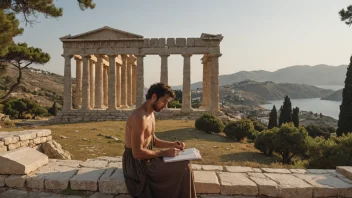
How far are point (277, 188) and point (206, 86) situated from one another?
86.3ft

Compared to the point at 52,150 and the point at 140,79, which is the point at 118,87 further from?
the point at 52,150

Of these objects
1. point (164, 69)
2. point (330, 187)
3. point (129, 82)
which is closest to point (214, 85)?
point (164, 69)

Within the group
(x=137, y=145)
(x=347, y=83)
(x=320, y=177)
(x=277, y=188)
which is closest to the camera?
(x=137, y=145)

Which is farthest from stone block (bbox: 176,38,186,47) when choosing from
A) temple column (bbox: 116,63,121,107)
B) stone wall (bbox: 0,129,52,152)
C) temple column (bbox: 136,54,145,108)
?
stone wall (bbox: 0,129,52,152)

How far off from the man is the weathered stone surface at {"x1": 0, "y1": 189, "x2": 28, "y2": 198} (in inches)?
73.9

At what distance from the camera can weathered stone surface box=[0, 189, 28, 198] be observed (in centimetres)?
483

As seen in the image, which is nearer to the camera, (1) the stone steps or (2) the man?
(2) the man

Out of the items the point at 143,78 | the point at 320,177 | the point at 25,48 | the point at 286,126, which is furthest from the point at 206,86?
the point at 320,177

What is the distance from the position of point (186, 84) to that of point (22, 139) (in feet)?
70.6

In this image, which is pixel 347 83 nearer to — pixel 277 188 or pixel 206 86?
A: pixel 206 86

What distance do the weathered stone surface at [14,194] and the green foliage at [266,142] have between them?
12803 millimetres

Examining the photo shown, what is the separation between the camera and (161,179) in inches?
168

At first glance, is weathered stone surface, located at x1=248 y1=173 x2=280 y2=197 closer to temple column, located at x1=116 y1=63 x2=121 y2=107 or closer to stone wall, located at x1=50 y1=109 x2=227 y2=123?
stone wall, located at x1=50 y1=109 x2=227 y2=123

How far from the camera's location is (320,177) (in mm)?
5445
